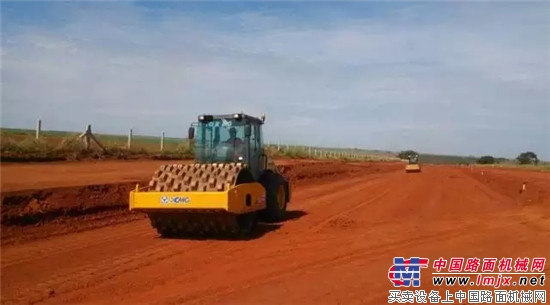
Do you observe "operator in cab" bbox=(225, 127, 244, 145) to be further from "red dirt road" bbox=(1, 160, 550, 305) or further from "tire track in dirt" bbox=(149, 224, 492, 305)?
"tire track in dirt" bbox=(149, 224, 492, 305)

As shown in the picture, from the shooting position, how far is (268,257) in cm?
917

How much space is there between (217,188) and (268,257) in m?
2.15

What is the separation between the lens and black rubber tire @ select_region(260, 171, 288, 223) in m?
13.3

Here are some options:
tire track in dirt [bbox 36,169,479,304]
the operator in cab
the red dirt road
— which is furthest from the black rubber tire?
tire track in dirt [bbox 36,169,479,304]

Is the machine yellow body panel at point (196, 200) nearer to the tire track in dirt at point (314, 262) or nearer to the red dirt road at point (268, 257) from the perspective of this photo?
the red dirt road at point (268, 257)

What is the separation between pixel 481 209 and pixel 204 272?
391 inches

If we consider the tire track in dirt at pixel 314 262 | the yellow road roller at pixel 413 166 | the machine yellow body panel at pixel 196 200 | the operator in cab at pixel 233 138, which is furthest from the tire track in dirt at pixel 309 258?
the yellow road roller at pixel 413 166

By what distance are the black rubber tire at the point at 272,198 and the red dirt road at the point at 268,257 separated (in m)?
0.42

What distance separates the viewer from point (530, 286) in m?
7.26

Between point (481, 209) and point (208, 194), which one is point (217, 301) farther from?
point (481, 209)

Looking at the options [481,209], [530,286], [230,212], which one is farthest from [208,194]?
[481,209]

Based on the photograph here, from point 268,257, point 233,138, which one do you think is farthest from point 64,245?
point 233,138

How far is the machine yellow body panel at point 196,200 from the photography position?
34.2 feet

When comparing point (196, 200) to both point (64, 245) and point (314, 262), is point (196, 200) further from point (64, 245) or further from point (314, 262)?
point (314, 262)
